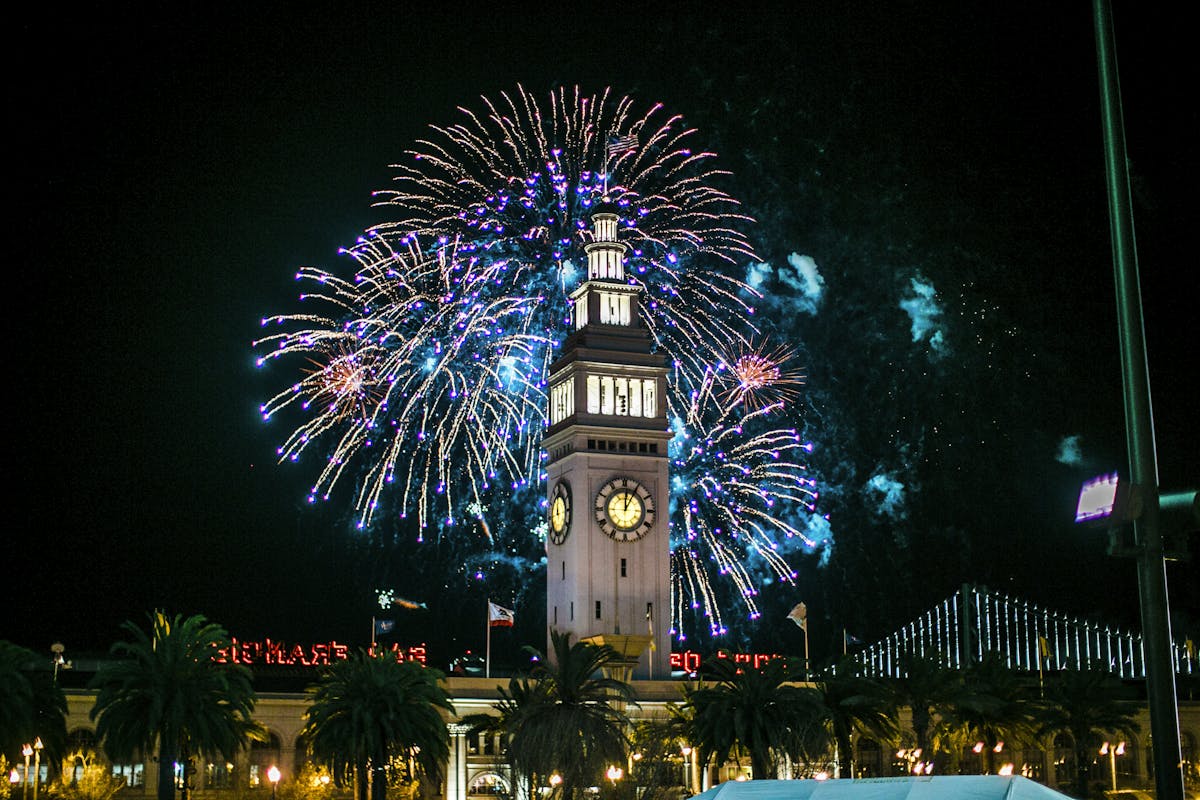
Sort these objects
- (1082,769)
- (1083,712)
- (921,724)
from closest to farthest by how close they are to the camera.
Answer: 1. (921,724)
2. (1082,769)
3. (1083,712)

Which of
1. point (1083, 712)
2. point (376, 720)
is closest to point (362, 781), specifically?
point (376, 720)

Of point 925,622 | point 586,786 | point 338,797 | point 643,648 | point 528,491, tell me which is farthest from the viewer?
point 925,622

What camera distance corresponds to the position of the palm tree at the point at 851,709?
90188 mm

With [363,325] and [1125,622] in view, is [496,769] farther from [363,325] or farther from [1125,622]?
[1125,622]

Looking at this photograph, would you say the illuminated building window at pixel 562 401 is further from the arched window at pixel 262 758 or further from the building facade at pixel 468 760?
the arched window at pixel 262 758

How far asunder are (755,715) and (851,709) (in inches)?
346

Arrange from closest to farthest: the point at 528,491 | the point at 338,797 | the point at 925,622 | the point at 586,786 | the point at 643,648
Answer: the point at 586,786 → the point at 338,797 → the point at 643,648 → the point at 528,491 → the point at 925,622

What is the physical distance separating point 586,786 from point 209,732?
62.3 ft

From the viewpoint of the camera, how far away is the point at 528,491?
12825cm

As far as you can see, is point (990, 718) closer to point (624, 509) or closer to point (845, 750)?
point (845, 750)

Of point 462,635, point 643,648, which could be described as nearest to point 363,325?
point 643,648

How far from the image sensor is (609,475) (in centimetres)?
11381

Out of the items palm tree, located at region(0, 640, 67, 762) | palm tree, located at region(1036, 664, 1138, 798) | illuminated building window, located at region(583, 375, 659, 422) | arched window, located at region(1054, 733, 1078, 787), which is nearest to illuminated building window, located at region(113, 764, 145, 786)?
palm tree, located at region(0, 640, 67, 762)

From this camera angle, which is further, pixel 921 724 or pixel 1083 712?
pixel 1083 712
